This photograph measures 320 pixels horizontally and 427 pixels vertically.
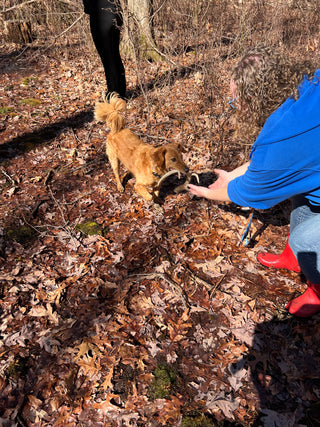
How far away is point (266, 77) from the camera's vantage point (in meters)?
2.63

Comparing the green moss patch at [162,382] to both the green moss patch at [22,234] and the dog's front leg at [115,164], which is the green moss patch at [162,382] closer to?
the green moss patch at [22,234]

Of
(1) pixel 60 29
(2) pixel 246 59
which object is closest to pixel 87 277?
(2) pixel 246 59

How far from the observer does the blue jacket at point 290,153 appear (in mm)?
2234

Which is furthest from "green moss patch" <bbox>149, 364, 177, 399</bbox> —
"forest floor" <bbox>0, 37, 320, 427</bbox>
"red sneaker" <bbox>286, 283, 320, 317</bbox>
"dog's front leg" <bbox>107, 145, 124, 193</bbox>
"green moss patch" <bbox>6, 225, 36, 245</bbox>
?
"dog's front leg" <bbox>107, 145, 124, 193</bbox>

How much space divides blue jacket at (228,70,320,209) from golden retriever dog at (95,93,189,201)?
1704 mm

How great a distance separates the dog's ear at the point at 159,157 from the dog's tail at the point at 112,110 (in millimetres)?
1453

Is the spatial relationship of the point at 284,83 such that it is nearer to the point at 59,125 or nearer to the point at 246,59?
the point at 246,59

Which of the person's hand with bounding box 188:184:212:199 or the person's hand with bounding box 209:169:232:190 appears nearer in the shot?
the person's hand with bounding box 188:184:212:199

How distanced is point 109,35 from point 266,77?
4959 mm

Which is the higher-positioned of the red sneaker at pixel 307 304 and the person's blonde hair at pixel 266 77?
the person's blonde hair at pixel 266 77

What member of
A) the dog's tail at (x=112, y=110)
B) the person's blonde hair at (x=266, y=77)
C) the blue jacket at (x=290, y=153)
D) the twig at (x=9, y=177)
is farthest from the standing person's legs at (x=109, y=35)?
the blue jacket at (x=290, y=153)

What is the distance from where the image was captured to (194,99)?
7.34 metres

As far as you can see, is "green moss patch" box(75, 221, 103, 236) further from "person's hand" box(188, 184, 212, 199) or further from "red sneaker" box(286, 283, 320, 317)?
"red sneaker" box(286, 283, 320, 317)

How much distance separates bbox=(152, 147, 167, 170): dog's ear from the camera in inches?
163
